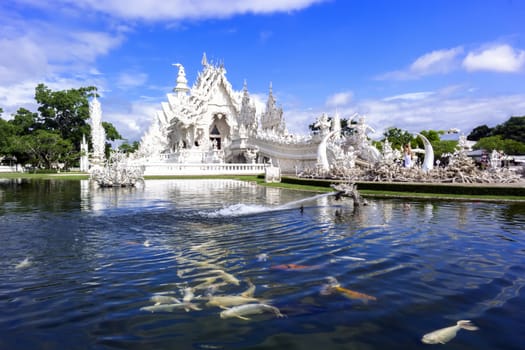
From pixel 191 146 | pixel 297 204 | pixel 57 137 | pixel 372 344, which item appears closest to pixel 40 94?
pixel 57 137

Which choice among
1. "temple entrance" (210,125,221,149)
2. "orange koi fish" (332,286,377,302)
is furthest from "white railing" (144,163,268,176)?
"orange koi fish" (332,286,377,302)

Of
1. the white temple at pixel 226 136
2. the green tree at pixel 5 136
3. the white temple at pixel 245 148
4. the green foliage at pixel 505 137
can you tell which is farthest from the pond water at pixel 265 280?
the green foliage at pixel 505 137

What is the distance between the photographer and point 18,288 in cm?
570

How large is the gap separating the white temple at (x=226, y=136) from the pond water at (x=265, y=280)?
63.4 ft

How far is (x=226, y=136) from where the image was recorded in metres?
61.0

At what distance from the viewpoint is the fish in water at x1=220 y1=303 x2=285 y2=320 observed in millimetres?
4738

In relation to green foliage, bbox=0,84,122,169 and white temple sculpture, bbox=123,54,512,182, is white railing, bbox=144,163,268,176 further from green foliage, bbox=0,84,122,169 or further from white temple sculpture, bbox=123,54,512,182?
green foliage, bbox=0,84,122,169

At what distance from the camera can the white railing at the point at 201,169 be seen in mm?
38375

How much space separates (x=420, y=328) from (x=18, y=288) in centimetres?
556

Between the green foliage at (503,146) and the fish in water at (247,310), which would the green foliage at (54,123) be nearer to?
the fish in water at (247,310)

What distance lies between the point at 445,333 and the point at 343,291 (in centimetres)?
153

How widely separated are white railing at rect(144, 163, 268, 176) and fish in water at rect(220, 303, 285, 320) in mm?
33976

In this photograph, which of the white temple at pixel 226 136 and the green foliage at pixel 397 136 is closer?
the white temple at pixel 226 136

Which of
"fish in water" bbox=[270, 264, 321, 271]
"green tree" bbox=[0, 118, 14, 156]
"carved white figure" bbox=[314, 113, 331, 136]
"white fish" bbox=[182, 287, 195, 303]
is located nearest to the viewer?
"white fish" bbox=[182, 287, 195, 303]
